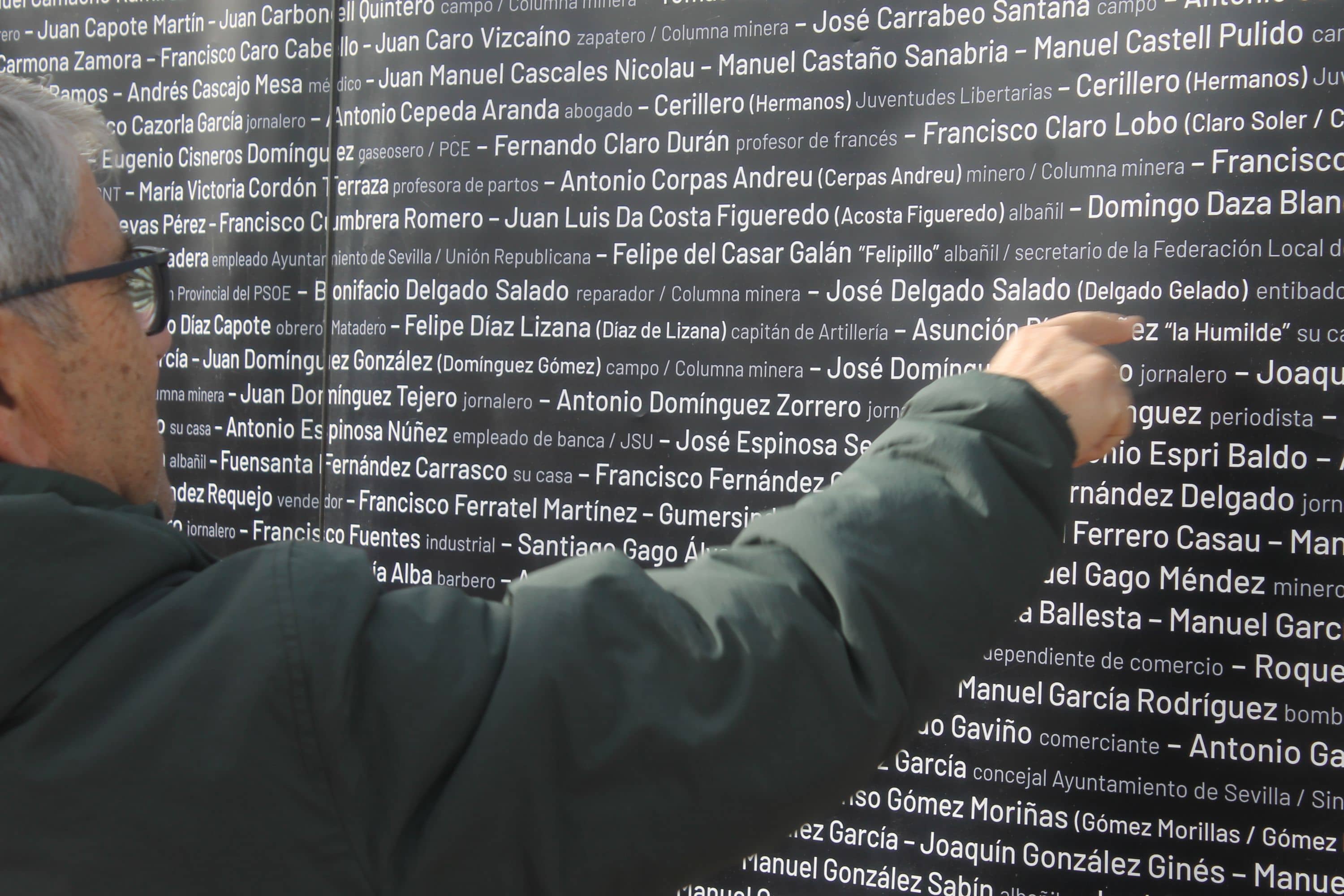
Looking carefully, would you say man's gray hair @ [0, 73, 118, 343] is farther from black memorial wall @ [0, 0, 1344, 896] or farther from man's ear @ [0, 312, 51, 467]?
black memorial wall @ [0, 0, 1344, 896]

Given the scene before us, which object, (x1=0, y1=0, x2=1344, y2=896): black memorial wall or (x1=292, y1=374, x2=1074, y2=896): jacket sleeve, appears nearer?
(x1=292, y1=374, x2=1074, y2=896): jacket sleeve

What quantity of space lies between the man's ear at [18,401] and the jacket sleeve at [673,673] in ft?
1.32

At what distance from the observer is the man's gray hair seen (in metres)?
0.99

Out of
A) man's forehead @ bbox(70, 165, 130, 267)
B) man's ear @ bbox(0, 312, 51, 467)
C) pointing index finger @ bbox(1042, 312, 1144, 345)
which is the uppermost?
man's forehead @ bbox(70, 165, 130, 267)

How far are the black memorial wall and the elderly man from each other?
0.50m

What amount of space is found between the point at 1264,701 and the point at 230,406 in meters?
1.87

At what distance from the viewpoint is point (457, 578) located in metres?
1.82

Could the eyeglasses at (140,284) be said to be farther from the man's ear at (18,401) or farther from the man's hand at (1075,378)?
the man's hand at (1075,378)

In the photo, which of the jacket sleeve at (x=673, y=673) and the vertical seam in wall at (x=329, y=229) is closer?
the jacket sleeve at (x=673, y=673)

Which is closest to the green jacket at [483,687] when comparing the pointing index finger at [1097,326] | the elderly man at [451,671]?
the elderly man at [451,671]

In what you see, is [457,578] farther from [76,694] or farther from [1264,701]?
[1264,701]

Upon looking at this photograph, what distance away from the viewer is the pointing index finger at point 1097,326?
1184 millimetres

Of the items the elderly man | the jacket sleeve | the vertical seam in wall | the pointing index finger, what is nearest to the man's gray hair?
the elderly man

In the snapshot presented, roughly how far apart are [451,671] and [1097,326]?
2.89 ft
